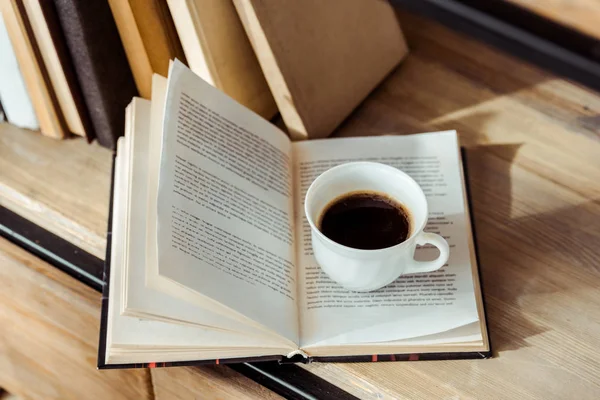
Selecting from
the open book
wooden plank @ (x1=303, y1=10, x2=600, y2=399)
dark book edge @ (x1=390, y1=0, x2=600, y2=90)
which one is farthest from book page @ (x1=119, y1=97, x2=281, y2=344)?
dark book edge @ (x1=390, y1=0, x2=600, y2=90)

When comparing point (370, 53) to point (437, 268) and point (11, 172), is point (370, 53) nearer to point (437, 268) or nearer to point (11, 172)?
point (437, 268)

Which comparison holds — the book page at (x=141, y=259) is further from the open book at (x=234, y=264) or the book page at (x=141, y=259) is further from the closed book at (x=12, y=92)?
the closed book at (x=12, y=92)

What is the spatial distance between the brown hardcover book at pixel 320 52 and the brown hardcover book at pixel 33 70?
20 cm

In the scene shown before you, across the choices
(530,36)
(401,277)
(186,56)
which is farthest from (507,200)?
(186,56)

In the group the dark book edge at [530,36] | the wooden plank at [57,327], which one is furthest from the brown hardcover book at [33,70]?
the dark book edge at [530,36]

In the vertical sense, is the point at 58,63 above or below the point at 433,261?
above

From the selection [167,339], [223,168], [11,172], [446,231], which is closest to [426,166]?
[446,231]

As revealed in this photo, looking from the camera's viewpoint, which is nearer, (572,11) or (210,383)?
(572,11)

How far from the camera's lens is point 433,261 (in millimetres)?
584

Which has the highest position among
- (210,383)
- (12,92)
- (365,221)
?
(12,92)

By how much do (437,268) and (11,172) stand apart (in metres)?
0.47

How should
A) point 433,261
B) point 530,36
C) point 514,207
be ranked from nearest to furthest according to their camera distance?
1. point 530,36
2. point 433,261
3. point 514,207

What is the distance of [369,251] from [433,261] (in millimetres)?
72

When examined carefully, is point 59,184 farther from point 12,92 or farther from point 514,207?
point 514,207
